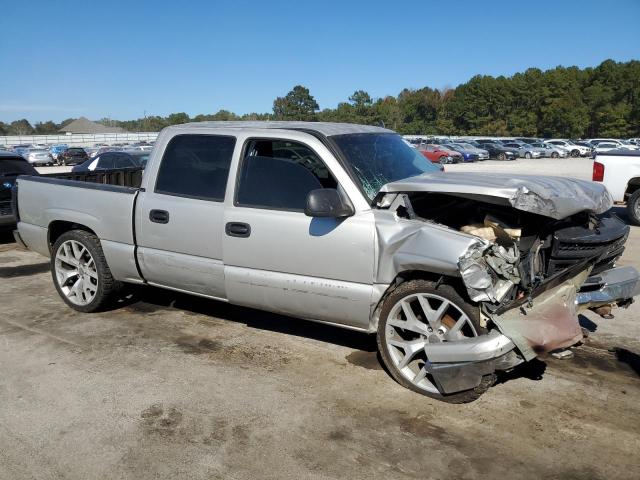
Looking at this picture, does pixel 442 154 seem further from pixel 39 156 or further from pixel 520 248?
pixel 520 248

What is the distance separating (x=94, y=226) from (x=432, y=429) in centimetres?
360

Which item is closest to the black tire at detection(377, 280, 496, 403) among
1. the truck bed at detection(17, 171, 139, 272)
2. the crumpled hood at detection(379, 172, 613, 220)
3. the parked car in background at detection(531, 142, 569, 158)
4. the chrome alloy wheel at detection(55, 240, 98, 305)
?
the crumpled hood at detection(379, 172, 613, 220)

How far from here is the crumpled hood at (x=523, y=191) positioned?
334 cm

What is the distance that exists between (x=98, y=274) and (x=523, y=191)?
3.89 m

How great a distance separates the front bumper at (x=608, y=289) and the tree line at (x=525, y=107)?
73.9m

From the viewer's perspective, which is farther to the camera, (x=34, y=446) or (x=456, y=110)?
(x=456, y=110)

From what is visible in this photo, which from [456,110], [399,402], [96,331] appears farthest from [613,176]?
[456,110]

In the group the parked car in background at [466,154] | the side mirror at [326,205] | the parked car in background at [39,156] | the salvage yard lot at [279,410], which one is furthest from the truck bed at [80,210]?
the parked car in background at [39,156]

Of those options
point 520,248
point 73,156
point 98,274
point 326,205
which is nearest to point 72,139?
point 73,156

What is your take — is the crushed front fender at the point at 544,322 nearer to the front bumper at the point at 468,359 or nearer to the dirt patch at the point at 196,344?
the front bumper at the point at 468,359

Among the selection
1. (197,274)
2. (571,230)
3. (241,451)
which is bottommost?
(241,451)

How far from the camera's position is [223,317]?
5309mm

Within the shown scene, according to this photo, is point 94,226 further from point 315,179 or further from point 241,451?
point 241,451

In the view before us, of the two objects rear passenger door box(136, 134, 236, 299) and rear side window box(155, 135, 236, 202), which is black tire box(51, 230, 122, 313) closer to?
rear passenger door box(136, 134, 236, 299)
